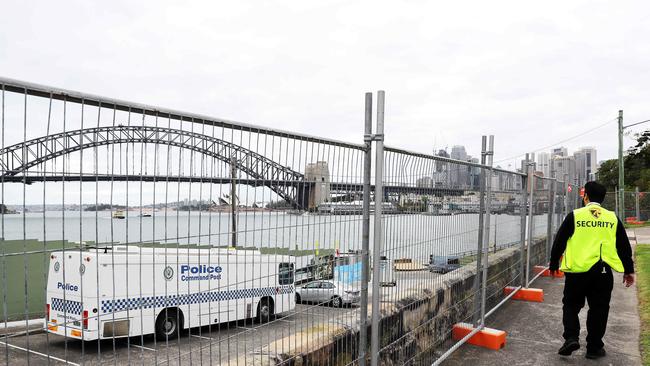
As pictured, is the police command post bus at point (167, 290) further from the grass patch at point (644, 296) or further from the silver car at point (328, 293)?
the grass patch at point (644, 296)

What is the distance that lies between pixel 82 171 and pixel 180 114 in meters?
0.53

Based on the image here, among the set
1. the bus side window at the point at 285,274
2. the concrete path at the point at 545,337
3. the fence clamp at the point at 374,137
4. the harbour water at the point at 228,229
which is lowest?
the concrete path at the point at 545,337

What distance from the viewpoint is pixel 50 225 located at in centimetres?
171

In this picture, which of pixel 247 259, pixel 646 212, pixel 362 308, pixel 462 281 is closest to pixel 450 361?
pixel 462 281

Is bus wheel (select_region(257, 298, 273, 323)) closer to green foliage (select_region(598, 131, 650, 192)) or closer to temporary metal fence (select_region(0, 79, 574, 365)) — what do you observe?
temporary metal fence (select_region(0, 79, 574, 365))

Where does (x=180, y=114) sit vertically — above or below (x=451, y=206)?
above

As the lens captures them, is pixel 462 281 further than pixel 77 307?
Yes

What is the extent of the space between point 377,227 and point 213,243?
1442mm

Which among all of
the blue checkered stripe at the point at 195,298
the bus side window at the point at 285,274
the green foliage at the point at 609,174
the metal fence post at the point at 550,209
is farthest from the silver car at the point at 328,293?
the green foliage at the point at 609,174

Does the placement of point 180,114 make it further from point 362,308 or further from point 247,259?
point 362,308

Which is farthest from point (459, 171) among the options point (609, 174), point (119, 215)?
point (609, 174)

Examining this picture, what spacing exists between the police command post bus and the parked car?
8.01 feet

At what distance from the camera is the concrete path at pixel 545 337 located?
526cm

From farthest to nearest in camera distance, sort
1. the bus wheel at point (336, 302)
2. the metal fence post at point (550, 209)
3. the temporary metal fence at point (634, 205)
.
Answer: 1. the temporary metal fence at point (634, 205)
2. the metal fence post at point (550, 209)
3. the bus wheel at point (336, 302)
